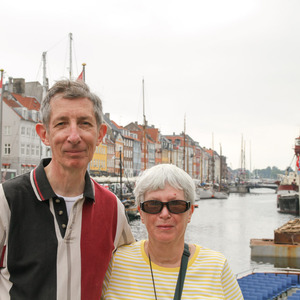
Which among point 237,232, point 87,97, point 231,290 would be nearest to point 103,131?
point 87,97

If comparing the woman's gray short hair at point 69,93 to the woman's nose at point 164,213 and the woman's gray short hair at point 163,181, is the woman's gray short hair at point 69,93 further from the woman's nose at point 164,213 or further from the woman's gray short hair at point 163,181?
the woman's nose at point 164,213

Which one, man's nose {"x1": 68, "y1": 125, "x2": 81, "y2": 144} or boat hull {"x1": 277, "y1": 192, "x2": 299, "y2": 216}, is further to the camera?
boat hull {"x1": 277, "y1": 192, "x2": 299, "y2": 216}

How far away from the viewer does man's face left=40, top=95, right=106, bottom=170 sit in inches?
114

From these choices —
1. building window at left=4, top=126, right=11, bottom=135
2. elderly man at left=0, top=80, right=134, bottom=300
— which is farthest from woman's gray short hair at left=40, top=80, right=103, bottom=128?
building window at left=4, top=126, right=11, bottom=135

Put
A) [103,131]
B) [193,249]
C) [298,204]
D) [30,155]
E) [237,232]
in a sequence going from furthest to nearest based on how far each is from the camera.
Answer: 1. [298,204]
2. [30,155]
3. [237,232]
4. [103,131]
5. [193,249]

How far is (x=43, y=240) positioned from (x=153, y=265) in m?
0.64

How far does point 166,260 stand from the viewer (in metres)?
2.88

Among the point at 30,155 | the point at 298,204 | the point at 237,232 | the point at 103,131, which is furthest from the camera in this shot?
the point at 298,204

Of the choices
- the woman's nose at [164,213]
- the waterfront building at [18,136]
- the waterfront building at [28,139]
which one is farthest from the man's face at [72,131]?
the waterfront building at [18,136]

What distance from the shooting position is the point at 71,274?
2805 mm

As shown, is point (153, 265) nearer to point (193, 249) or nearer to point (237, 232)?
point (193, 249)

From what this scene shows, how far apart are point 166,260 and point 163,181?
459 mm

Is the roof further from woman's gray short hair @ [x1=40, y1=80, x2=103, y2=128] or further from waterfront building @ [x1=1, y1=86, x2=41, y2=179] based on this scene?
woman's gray short hair @ [x1=40, y1=80, x2=103, y2=128]

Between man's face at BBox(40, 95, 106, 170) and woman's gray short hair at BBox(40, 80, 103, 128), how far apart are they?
0.09ft
